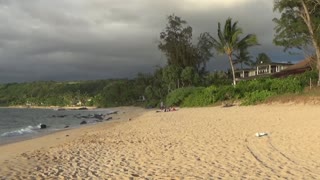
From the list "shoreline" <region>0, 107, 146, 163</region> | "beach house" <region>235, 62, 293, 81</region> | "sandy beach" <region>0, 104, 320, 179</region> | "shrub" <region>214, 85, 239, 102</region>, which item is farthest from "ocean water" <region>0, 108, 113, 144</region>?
"beach house" <region>235, 62, 293, 81</region>

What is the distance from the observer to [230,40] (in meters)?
41.8

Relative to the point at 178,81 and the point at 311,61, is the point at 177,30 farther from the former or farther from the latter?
the point at 311,61

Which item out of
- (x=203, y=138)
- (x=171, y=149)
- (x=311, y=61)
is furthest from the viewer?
(x=311, y=61)

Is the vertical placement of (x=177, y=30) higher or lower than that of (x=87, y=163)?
higher

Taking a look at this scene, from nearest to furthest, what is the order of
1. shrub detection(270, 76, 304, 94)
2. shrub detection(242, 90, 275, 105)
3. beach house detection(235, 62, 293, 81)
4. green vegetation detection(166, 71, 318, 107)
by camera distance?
1. shrub detection(270, 76, 304, 94)
2. green vegetation detection(166, 71, 318, 107)
3. shrub detection(242, 90, 275, 105)
4. beach house detection(235, 62, 293, 81)

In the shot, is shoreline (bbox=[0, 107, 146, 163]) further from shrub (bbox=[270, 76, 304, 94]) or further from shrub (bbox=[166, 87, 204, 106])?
shrub (bbox=[166, 87, 204, 106])

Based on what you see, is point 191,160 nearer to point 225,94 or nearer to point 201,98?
point 225,94

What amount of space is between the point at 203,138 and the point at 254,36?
30766mm

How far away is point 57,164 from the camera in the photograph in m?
10.5

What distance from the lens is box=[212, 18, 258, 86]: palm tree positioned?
4162cm

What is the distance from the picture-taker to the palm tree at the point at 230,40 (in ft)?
137

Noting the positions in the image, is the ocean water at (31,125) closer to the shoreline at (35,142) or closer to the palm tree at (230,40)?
the shoreline at (35,142)

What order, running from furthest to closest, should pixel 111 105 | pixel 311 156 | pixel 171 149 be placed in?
pixel 111 105, pixel 171 149, pixel 311 156

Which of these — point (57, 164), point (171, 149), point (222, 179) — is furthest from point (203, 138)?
point (222, 179)
